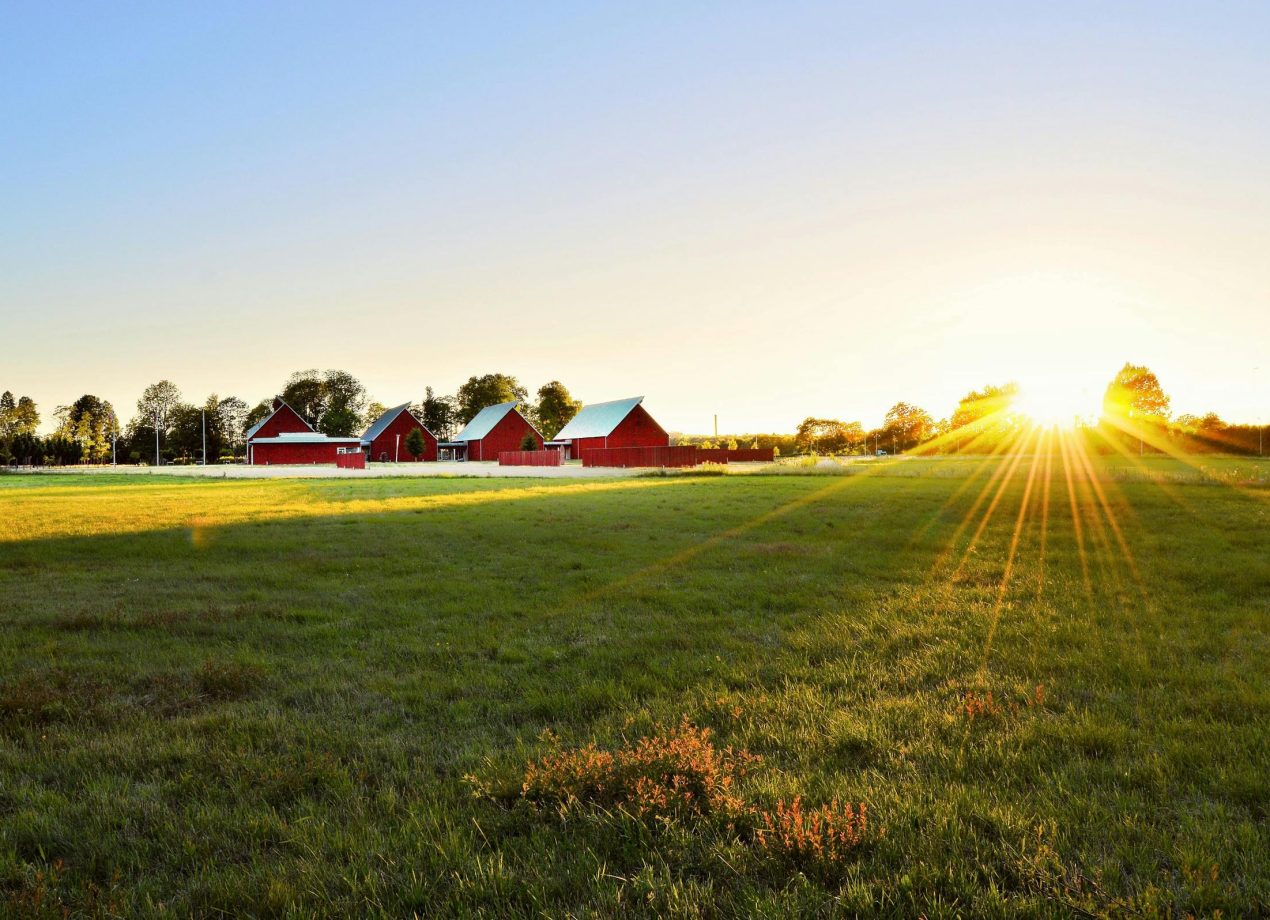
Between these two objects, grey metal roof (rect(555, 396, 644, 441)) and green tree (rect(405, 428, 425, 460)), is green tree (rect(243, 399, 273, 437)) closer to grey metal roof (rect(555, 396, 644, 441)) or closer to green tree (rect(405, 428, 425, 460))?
green tree (rect(405, 428, 425, 460))

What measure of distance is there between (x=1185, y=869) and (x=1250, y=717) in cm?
255

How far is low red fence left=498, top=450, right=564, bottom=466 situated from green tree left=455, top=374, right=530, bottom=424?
48515 millimetres

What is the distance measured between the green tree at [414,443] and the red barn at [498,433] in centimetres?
592

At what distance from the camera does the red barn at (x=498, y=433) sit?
85938mm

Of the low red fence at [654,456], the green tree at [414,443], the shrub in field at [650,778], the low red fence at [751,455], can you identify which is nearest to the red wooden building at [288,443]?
the green tree at [414,443]

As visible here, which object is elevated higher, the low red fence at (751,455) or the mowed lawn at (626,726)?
the low red fence at (751,455)

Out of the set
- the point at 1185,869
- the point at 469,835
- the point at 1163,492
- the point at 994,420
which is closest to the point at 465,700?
the point at 469,835

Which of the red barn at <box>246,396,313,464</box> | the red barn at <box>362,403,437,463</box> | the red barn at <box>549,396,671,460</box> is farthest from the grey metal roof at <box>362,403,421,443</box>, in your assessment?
the red barn at <box>549,396,671,460</box>

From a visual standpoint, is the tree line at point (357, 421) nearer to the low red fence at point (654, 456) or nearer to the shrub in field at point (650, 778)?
the low red fence at point (654, 456)

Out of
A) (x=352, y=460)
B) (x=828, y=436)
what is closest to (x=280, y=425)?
(x=352, y=460)

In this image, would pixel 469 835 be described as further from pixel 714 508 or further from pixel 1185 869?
pixel 714 508

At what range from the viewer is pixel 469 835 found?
3420 millimetres

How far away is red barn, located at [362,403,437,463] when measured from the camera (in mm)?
89500

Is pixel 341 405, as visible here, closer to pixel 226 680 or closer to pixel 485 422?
pixel 485 422
